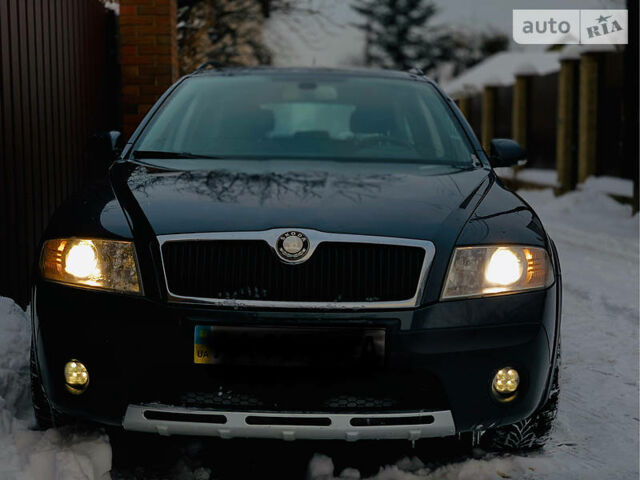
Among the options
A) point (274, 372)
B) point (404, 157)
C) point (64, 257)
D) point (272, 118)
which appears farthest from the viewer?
point (272, 118)

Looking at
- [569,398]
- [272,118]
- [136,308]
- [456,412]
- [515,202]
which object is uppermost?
[272,118]

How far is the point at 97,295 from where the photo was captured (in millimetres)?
2910

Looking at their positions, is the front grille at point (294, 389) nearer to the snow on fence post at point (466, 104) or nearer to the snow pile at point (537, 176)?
the snow pile at point (537, 176)

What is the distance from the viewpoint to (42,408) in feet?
10.1

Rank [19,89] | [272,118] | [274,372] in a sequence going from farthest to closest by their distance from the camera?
[19,89], [272,118], [274,372]

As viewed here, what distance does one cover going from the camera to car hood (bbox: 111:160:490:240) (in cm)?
299

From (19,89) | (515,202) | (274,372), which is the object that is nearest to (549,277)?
(515,202)

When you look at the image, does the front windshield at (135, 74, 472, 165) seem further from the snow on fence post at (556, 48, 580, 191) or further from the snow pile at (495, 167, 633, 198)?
the snow on fence post at (556, 48, 580, 191)

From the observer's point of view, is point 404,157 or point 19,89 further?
point 19,89

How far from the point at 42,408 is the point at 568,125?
50.4 feet

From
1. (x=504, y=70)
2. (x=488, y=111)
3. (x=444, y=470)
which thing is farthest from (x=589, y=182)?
(x=504, y=70)

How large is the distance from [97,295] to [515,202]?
5.07 ft

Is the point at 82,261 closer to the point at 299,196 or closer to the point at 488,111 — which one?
the point at 299,196

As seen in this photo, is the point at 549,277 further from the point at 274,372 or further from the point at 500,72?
the point at 500,72
